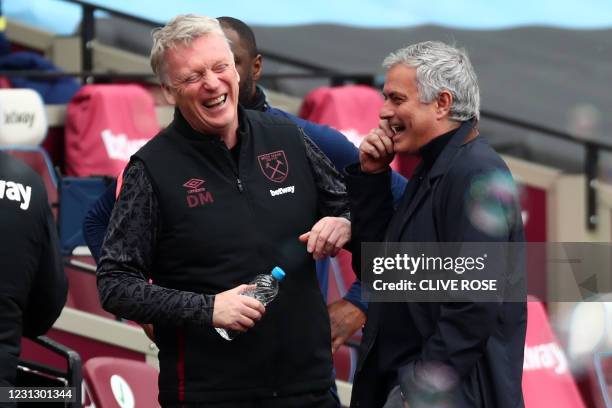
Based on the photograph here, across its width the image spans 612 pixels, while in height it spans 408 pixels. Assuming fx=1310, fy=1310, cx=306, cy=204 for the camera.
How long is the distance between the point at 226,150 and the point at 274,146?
0.56ft

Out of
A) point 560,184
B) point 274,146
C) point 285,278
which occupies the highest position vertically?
point 274,146

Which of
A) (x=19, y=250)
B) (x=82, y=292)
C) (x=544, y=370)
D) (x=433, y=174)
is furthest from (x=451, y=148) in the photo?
(x=82, y=292)

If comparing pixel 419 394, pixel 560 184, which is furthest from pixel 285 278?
pixel 560 184

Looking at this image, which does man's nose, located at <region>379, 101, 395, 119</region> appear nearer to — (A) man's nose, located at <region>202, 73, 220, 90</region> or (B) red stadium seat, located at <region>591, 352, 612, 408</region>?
(A) man's nose, located at <region>202, 73, 220, 90</region>

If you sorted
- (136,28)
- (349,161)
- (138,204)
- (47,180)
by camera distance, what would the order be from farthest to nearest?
1. (136,28)
2. (47,180)
3. (349,161)
4. (138,204)

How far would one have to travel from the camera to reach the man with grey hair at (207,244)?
3252 millimetres

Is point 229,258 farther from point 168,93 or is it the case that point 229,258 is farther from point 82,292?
point 82,292

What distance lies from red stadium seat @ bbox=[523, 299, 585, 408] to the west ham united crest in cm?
166

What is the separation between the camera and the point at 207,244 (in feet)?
10.7

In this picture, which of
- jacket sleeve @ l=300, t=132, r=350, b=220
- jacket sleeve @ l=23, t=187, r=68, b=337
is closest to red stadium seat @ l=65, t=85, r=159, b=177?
jacket sleeve @ l=23, t=187, r=68, b=337

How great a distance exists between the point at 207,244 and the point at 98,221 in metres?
0.96

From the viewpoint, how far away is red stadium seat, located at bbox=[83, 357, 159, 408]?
4676 millimetres

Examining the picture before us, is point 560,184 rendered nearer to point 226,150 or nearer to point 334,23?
point 334,23

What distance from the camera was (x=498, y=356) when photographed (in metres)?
3.02
